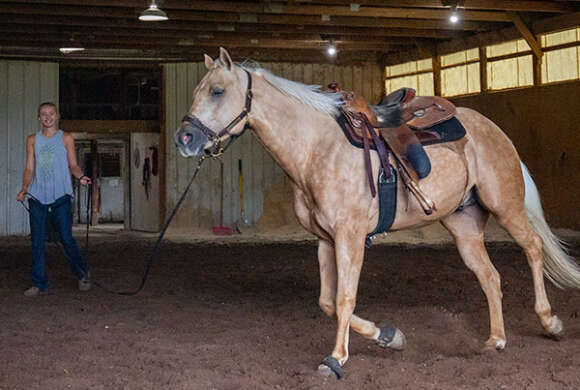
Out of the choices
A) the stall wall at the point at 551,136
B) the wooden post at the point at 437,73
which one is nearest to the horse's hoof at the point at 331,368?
the stall wall at the point at 551,136

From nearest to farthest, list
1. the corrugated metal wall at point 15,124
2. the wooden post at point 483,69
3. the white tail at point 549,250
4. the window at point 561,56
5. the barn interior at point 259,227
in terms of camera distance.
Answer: the barn interior at point 259,227 → the white tail at point 549,250 → the window at point 561,56 → the wooden post at point 483,69 → the corrugated metal wall at point 15,124

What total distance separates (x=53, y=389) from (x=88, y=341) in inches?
38.5

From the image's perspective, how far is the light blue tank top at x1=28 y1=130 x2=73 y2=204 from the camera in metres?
5.48

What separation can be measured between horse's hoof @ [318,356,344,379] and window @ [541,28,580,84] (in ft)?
28.4

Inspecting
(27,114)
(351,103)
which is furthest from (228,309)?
(27,114)

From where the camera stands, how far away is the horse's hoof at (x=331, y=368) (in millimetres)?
3252

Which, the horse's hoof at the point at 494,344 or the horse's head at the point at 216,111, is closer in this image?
the horse's head at the point at 216,111

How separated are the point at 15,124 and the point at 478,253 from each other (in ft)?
37.5

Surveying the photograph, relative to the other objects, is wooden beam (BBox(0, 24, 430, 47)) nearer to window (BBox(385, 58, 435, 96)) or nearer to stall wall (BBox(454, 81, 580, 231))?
window (BBox(385, 58, 435, 96))

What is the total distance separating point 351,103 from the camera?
3.78 metres

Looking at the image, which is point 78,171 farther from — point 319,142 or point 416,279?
point 416,279

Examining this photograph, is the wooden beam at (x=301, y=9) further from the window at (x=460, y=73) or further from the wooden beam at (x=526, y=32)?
the window at (x=460, y=73)

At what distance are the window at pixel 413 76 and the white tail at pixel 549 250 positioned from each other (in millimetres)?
9283

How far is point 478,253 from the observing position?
414 centimetres
